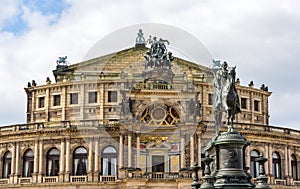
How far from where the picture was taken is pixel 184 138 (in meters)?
67.8

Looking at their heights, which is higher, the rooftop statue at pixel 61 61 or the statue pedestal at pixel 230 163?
the rooftop statue at pixel 61 61

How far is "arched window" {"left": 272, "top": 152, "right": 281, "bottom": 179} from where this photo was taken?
74.3 metres

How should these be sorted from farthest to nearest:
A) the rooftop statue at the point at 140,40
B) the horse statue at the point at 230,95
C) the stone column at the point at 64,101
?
the rooftop statue at the point at 140,40, the stone column at the point at 64,101, the horse statue at the point at 230,95

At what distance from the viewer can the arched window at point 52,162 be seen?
71.1 metres

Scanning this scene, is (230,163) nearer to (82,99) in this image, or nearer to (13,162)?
(13,162)

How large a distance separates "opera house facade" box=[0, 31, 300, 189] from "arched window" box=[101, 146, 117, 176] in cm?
11

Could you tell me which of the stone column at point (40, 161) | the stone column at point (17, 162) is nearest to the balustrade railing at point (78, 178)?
the stone column at point (40, 161)

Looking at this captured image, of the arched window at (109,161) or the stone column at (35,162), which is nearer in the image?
the arched window at (109,161)

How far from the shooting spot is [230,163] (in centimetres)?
3134

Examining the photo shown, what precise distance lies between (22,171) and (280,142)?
31313mm

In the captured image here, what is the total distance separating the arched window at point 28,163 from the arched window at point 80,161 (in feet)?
17.9

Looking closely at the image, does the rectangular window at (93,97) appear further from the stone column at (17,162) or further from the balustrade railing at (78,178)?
the balustrade railing at (78,178)

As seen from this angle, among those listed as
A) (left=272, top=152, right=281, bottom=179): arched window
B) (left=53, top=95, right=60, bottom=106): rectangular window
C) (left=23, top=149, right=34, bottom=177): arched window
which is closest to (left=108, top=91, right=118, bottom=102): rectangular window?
(left=53, top=95, right=60, bottom=106): rectangular window

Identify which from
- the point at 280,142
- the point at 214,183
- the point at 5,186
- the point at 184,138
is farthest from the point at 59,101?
the point at 214,183
